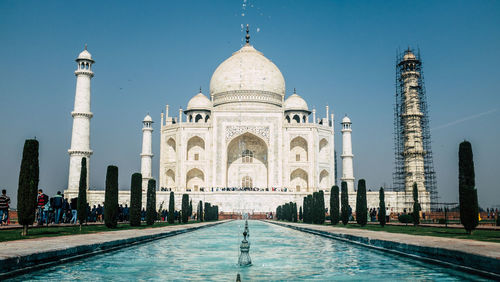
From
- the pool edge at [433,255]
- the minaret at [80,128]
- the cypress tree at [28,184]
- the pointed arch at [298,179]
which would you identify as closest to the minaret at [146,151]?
the minaret at [80,128]

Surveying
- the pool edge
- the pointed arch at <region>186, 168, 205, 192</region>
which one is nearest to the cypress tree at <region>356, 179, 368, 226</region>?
the pool edge

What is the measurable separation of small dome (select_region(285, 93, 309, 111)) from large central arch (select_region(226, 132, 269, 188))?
12.5ft

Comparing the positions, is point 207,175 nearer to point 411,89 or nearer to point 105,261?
point 411,89

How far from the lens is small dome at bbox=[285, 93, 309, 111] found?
3300 centimetres

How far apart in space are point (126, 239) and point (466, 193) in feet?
21.2

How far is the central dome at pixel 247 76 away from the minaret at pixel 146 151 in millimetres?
5806

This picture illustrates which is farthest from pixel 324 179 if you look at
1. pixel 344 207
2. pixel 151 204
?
pixel 151 204

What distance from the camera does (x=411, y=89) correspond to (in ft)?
88.7

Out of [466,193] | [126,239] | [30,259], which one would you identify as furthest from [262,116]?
[30,259]

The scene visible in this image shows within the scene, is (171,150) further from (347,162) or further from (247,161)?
(347,162)

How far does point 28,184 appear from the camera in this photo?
809cm

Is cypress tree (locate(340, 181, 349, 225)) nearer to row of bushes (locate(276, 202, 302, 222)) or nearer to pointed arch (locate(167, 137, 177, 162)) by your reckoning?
row of bushes (locate(276, 202, 302, 222))

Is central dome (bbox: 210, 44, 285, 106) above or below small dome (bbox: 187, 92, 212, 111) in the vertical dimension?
above

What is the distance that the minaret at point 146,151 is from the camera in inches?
1138
